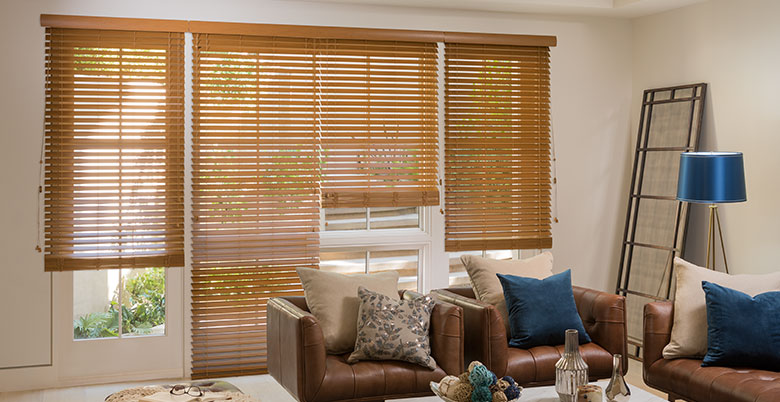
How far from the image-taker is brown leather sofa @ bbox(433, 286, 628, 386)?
4.11 metres

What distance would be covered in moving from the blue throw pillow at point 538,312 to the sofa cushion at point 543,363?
64mm

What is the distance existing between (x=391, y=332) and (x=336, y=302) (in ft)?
1.30

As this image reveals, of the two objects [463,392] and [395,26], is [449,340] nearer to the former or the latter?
[463,392]

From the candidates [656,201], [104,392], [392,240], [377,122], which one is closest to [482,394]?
[392,240]

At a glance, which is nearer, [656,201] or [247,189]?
[247,189]

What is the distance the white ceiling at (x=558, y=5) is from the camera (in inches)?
212

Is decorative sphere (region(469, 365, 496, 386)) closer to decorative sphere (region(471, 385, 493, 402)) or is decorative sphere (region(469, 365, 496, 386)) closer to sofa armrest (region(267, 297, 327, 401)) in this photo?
decorative sphere (region(471, 385, 493, 402))

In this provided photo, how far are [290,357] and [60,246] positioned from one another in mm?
1951

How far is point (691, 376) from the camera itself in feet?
12.5

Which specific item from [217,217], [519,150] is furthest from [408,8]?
[217,217]

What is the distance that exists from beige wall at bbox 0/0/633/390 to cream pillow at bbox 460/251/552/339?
987 mm

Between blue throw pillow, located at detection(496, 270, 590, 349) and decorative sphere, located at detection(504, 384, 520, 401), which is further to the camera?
blue throw pillow, located at detection(496, 270, 590, 349)

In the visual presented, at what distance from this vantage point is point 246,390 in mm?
4926

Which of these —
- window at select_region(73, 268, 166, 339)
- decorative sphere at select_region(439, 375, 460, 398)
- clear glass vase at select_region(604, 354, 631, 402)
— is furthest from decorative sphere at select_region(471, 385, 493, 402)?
window at select_region(73, 268, 166, 339)
